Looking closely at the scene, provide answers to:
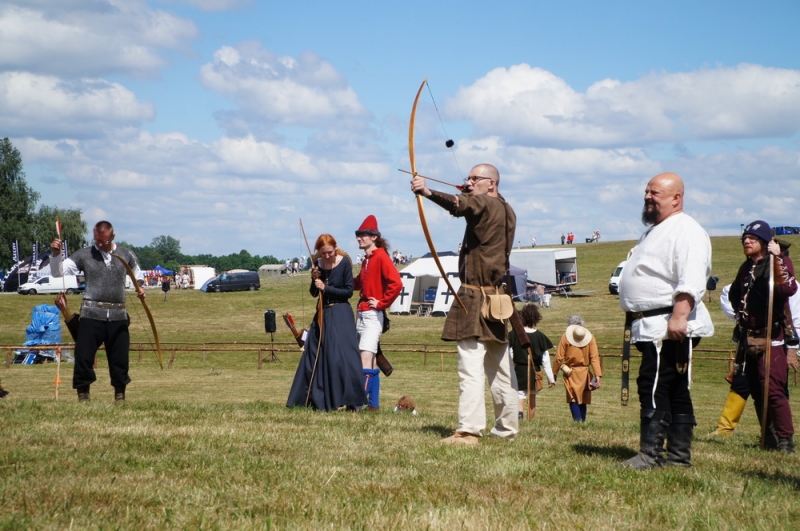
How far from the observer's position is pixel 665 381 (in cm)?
557

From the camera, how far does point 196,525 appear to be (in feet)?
12.5

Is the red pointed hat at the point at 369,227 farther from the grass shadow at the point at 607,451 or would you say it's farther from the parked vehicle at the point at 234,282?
the parked vehicle at the point at 234,282

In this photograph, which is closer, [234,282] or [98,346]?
[98,346]

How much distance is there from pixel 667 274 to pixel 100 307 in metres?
6.04

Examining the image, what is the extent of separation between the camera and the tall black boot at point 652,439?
5.54 meters

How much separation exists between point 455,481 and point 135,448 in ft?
7.08

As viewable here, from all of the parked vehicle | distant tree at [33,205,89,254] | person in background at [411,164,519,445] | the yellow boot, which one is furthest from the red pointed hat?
distant tree at [33,205,89,254]

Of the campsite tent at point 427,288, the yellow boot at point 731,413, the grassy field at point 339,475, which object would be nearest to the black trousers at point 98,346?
the grassy field at point 339,475

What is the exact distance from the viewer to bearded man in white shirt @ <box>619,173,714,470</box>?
5.41 meters

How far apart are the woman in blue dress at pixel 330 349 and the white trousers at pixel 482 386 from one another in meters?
2.61

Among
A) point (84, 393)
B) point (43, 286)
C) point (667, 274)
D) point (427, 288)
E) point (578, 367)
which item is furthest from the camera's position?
point (43, 286)

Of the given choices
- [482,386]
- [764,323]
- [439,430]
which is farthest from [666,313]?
[764,323]

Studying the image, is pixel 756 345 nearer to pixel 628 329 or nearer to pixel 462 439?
pixel 628 329

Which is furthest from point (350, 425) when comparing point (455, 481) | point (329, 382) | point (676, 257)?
point (676, 257)
